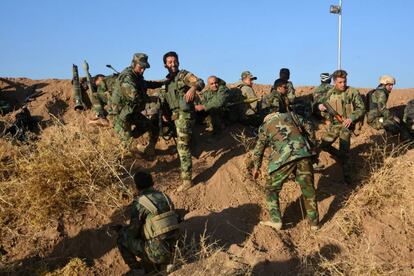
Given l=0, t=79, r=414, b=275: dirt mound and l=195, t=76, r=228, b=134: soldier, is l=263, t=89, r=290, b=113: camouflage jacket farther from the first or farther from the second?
l=195, t=76, r=228, b=134: soldier

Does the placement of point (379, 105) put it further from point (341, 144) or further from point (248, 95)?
point (248, 95)

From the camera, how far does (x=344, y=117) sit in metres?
8.04

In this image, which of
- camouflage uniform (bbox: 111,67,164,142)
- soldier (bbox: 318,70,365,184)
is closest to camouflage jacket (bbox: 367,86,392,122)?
soldier (bbox: 318,70,365,184)

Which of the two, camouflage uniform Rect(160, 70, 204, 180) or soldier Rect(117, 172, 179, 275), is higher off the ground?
camouflage uniform Rect(160, 70, 204, 180)

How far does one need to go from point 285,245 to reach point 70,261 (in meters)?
2.67

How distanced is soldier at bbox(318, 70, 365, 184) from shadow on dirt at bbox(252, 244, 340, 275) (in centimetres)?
211

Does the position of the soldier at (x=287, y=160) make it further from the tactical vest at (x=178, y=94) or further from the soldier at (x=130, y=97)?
the soldier at (x=130, y=97)

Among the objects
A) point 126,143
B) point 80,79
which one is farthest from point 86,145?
point 80,79

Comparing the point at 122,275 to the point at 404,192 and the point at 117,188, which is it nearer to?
the point at 117,188

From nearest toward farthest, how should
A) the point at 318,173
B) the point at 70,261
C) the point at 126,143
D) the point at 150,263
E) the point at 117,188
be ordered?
the point at 150,263, the point at 70,261, the point at 117,188, the point at 126,143, the point at 318,173

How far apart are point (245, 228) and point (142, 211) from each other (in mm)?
1836

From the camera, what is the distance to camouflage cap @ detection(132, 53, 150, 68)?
723 cm

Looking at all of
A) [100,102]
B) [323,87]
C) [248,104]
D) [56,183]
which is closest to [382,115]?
[323,87]

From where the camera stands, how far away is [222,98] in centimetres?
866
